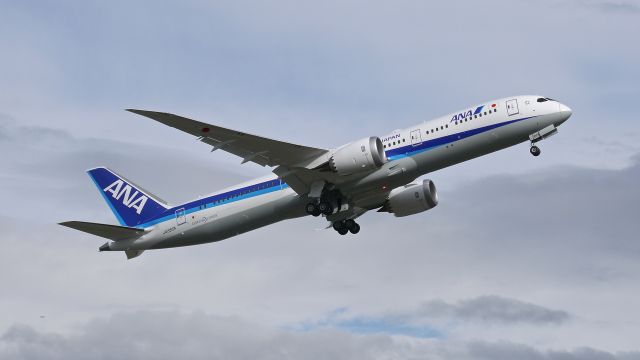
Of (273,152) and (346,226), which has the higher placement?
(273,152)

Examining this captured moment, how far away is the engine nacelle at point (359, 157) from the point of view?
1869 inches

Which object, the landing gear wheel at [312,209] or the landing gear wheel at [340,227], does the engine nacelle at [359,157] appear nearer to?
the landing gear wheel at [312,209]

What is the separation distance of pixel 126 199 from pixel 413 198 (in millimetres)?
17170

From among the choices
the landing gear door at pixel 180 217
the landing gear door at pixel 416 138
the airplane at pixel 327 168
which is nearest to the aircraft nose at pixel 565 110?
the airplane at pixel 327 168

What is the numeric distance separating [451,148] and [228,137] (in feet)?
36.0

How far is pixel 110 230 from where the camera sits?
54.2 metres

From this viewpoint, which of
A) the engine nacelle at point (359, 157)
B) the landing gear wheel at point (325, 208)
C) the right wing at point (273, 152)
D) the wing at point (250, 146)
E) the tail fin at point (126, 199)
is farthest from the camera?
the tail fin at point (126, 199)

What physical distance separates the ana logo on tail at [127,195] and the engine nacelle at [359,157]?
14.2 meters

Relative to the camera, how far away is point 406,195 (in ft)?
183

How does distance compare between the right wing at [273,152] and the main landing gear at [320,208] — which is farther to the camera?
the main landing gear at [320,208]

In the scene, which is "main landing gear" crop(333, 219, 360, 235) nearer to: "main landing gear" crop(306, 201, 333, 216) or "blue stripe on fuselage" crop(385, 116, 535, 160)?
"main landing gear" crop(306, 201, 333, 216)

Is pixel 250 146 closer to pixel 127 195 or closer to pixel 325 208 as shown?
pixel 325 208

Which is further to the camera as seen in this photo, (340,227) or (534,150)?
(340,227)

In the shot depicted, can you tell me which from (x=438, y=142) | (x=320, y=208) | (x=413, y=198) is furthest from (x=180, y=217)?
(x=438, y=142)
